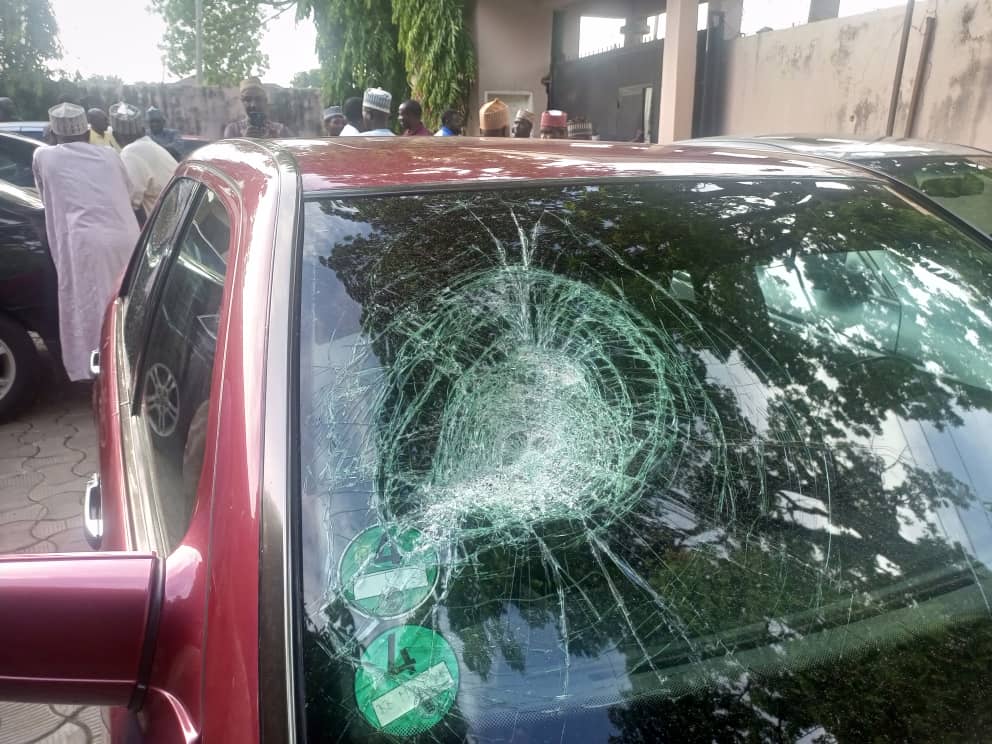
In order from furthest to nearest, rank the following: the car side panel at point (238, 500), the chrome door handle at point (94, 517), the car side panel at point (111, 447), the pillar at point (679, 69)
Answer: the pillar at point (679, 69)
the chrome door handle at point (94, 517)
the car side panel at point (111, 447)
the car side panel at point (238, 500)

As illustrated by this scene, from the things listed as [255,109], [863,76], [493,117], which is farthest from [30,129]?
[863,76]

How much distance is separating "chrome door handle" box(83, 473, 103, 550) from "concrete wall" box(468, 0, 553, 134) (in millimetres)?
10145

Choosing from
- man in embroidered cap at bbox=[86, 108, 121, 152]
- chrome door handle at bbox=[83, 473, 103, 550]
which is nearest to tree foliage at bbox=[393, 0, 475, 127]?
man in embroidered cap at bbox=[86, 108, 121, 152]

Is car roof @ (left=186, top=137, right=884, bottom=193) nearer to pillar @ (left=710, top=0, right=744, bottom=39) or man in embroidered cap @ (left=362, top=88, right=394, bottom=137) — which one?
man in embroidered cap @ (left=362, top=88, right=394, bottom=137)

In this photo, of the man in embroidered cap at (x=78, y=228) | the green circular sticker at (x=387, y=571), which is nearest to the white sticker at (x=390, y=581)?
the green circular sticker at (x=387, y=571)

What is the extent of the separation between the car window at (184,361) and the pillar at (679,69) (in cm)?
702

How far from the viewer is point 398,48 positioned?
1170cm

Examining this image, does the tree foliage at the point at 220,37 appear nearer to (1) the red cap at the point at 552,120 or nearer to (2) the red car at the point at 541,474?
(1) the red cap at the point at 552,120

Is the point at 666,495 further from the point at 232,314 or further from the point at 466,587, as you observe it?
the point at 232,314

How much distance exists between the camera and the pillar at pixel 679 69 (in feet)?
26.6

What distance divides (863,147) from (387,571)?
3676 mm

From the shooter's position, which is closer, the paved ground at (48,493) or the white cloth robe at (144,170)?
the paved ground at (48,493)

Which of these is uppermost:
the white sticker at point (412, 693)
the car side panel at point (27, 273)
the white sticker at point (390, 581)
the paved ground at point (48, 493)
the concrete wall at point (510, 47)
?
the concrete wall at point (510, 47)

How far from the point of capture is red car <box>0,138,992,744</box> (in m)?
0.94
